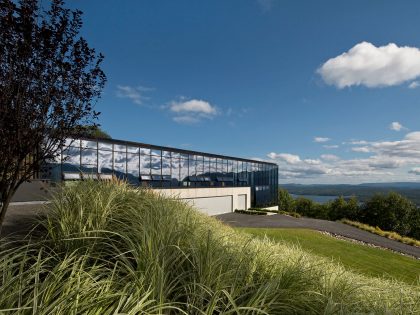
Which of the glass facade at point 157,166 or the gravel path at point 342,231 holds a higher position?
the glass facade at point 157,166

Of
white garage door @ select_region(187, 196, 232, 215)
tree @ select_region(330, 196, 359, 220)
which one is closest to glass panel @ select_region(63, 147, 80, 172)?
white garage door @ select_region(187, 196, 232, 215)

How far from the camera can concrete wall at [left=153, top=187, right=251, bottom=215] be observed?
30.5m

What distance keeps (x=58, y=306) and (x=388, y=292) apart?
3.89 m

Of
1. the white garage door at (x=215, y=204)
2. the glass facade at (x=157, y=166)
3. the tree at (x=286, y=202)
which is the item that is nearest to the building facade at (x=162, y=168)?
the glass facade at (x=157, y=166)

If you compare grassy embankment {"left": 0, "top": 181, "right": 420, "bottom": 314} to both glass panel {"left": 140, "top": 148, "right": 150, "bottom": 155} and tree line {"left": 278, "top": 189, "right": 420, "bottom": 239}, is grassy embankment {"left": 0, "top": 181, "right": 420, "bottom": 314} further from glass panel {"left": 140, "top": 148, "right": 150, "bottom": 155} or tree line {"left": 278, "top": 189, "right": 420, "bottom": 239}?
tree line {"left": 278, "top": 189, "right": 420, "bottom": 239}

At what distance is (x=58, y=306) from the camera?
2.11m

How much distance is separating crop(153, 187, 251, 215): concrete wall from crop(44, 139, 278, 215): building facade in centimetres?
16

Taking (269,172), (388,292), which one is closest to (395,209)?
(269,172)

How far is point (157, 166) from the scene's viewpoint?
27.7 m

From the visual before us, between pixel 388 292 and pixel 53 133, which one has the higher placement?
pixel 53 133

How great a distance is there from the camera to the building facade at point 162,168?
19609 millimetres

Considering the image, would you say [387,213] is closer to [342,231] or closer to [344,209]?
[344,209]

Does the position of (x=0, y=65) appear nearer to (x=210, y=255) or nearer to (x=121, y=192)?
(x=121, y=192)

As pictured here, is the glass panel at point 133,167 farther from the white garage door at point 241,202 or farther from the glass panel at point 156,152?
the white garage door at point 241,202
